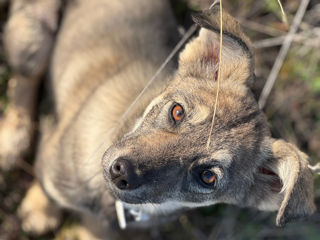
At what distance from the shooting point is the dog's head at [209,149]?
2309mm

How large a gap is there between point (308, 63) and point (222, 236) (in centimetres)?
209

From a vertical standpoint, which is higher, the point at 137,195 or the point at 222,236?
the point at 137,195

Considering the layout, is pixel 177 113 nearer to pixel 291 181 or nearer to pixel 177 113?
pixel 177 113

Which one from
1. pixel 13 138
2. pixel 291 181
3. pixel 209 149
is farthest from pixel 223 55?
pixel 13 138

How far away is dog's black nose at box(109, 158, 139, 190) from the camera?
222cm

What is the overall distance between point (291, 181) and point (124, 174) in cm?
95

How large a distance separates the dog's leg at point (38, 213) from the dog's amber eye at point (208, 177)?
1.99 meters

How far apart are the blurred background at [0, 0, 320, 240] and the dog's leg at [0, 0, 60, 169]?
20 centimetres

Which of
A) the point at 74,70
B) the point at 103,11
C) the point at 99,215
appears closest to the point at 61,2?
the point at 103,11

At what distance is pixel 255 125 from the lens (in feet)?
8.64

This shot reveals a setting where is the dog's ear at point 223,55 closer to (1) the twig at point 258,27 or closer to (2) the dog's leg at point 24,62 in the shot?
(2) the dog's leg at point 24,62

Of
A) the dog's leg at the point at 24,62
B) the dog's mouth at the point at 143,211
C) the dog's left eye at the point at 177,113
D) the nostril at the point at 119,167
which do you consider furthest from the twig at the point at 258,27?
the nostril at the point at 119,167

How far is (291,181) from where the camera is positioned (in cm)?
228

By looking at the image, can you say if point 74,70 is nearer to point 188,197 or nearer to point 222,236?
point 188,197
